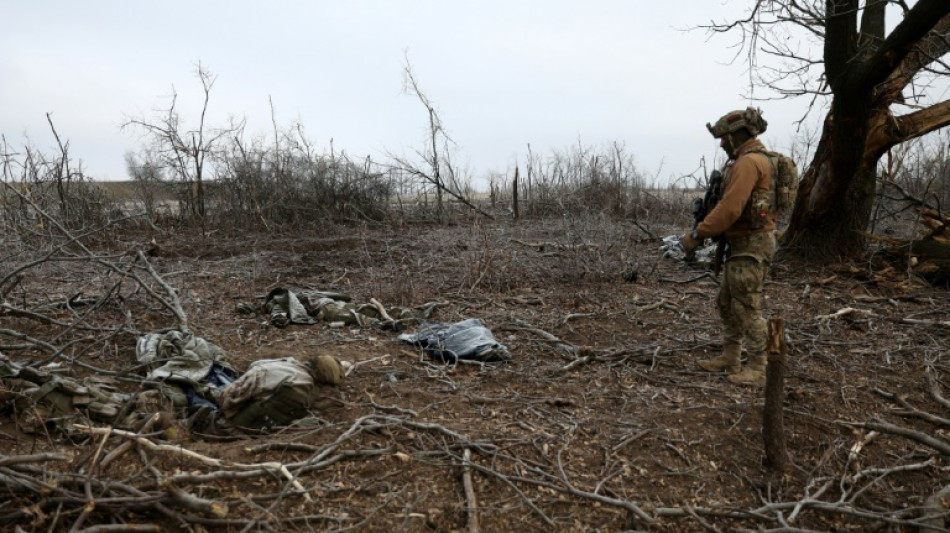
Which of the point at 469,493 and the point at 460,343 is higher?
the point at 460,343

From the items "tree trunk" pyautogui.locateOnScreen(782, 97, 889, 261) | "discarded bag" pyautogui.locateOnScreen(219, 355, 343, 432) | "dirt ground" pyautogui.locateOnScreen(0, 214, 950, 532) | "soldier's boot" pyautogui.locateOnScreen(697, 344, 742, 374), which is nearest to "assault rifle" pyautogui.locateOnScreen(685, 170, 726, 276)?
"soldier's boot" pyautogui.locateOnScreen(697, 344, 742, 374)

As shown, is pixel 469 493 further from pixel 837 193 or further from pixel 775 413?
pixel 837 193

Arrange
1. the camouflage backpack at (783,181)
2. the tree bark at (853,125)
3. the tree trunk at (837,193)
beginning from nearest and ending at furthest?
the camouflage backpack at (783,181)
the tree bark at (853,125)
the tree trunk at (837,193)

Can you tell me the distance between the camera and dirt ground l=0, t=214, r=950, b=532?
2441mm

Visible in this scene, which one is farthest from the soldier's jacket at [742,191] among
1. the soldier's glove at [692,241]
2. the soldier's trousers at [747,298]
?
the soldier's trousers at [747,298]

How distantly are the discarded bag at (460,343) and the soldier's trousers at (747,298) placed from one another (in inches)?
68.8

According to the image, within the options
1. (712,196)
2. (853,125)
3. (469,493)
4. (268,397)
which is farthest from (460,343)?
(853,125)

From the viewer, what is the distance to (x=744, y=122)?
13.0 feet

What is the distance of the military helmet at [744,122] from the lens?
3975mm

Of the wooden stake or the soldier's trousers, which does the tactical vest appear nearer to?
the soldier's trousers

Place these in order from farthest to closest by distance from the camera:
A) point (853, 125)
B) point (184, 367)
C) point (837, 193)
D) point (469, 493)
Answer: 1. point (837, 193)
2. point (853, 125)
3. point (184, 367)
4. point (469, 493)

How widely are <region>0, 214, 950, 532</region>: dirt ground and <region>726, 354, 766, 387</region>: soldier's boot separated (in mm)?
104

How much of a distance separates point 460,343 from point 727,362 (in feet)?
6.81

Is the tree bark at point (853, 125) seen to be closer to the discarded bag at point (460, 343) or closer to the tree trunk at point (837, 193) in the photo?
the tree trunk at point (837, 193)
